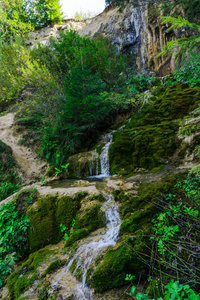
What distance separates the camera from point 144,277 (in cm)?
214

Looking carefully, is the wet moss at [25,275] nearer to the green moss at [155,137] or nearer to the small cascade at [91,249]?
the small cascade at [91,249]

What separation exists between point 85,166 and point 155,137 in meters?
3.14

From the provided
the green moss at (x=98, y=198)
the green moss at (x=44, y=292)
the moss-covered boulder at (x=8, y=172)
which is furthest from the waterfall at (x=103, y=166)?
the green moss at (x=44, y=292)

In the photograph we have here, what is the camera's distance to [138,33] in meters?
13.7

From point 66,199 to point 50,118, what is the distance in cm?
683

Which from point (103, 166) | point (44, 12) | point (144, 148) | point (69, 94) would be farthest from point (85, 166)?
point (44, 12)

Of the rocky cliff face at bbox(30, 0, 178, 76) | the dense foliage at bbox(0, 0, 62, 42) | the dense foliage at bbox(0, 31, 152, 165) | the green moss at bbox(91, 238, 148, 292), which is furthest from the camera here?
the dense foliage at bbox(0, 0, 62, 42)

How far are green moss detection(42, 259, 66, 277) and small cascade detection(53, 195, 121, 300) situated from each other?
0.16 metres

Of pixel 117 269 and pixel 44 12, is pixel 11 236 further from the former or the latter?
pixel 44 12

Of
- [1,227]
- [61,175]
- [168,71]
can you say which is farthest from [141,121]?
[168,71]

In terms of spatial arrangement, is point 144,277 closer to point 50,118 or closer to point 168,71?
point 50,118

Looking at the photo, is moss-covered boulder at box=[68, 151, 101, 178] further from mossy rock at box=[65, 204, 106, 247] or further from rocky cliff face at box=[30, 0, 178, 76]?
rocky cliff face at box=[30, 0, 178, 76]

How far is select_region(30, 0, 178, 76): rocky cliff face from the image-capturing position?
1150cm


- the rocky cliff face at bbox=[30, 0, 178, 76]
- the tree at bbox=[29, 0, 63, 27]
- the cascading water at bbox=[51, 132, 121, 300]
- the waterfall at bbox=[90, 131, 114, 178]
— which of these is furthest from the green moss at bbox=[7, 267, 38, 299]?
the tree at bbox=[29, 0, 63, 27]
